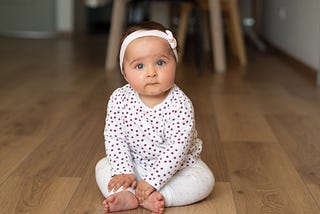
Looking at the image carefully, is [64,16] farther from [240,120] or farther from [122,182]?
[122,182]

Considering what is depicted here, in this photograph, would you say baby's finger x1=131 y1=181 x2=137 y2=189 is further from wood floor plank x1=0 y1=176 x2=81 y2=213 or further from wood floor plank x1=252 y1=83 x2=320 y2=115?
wood floor plank x1=252 y1=83 x2=320 y2=115

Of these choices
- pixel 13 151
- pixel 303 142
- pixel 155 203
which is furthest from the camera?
pixel 303 142

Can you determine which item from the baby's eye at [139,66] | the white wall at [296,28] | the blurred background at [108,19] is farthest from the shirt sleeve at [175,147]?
the blurred background at [108,19]

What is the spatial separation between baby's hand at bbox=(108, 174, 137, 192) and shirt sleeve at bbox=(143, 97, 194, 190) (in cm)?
3

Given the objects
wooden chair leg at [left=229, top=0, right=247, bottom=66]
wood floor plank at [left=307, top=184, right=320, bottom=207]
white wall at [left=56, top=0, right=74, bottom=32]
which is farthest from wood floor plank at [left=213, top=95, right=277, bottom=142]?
white wall at [left=56, top=0, right=74, bottom=32]

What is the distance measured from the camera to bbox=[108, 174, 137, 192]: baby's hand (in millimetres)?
1093

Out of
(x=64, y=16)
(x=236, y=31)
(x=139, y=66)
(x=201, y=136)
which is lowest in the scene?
(x=64, y=16)

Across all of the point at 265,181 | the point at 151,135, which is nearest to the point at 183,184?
the point at 151,135

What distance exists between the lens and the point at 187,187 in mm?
1129

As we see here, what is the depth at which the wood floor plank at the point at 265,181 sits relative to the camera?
44.1 inches

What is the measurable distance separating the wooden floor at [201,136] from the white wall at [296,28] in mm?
165

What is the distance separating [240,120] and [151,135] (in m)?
0.81

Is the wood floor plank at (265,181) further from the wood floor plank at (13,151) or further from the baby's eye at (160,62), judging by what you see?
the wood floor plank at (13,151)

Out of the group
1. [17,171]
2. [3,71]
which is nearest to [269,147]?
[17,171]
